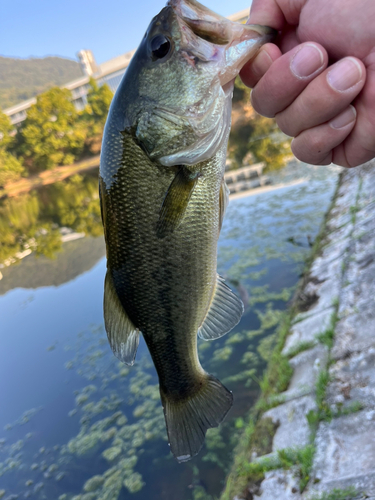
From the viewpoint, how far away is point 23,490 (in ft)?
12.3

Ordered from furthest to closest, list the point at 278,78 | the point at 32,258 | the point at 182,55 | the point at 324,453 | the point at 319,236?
the point at 32,258, the point at 319,236, the point at 324,453, the point at 278,78, the point at 182,55

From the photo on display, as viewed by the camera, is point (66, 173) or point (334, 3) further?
point (66, 173)

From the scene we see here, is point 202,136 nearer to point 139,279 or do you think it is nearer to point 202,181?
point 202,181

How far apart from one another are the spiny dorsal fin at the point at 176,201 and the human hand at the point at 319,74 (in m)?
0.61

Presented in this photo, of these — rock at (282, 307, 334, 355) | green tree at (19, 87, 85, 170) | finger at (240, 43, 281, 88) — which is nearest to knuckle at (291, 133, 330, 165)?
finger at (240, 43, 281, 88)

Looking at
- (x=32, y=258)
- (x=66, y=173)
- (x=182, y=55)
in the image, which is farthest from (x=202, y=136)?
(x=66, y=173)

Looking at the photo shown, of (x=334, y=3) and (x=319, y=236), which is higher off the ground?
(x=334, y=3)

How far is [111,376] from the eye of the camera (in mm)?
4965

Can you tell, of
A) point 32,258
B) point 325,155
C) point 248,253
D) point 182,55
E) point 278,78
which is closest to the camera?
point 182,55

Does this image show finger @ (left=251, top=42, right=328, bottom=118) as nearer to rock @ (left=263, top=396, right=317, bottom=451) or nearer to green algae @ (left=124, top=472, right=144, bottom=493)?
rock @ (left=263, top=396, right=317, bottom=451)

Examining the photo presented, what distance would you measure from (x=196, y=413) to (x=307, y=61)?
1.76m

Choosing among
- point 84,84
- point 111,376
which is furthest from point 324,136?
point 84,84

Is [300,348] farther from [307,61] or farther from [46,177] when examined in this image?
[46,177]

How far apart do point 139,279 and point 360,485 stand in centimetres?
180
